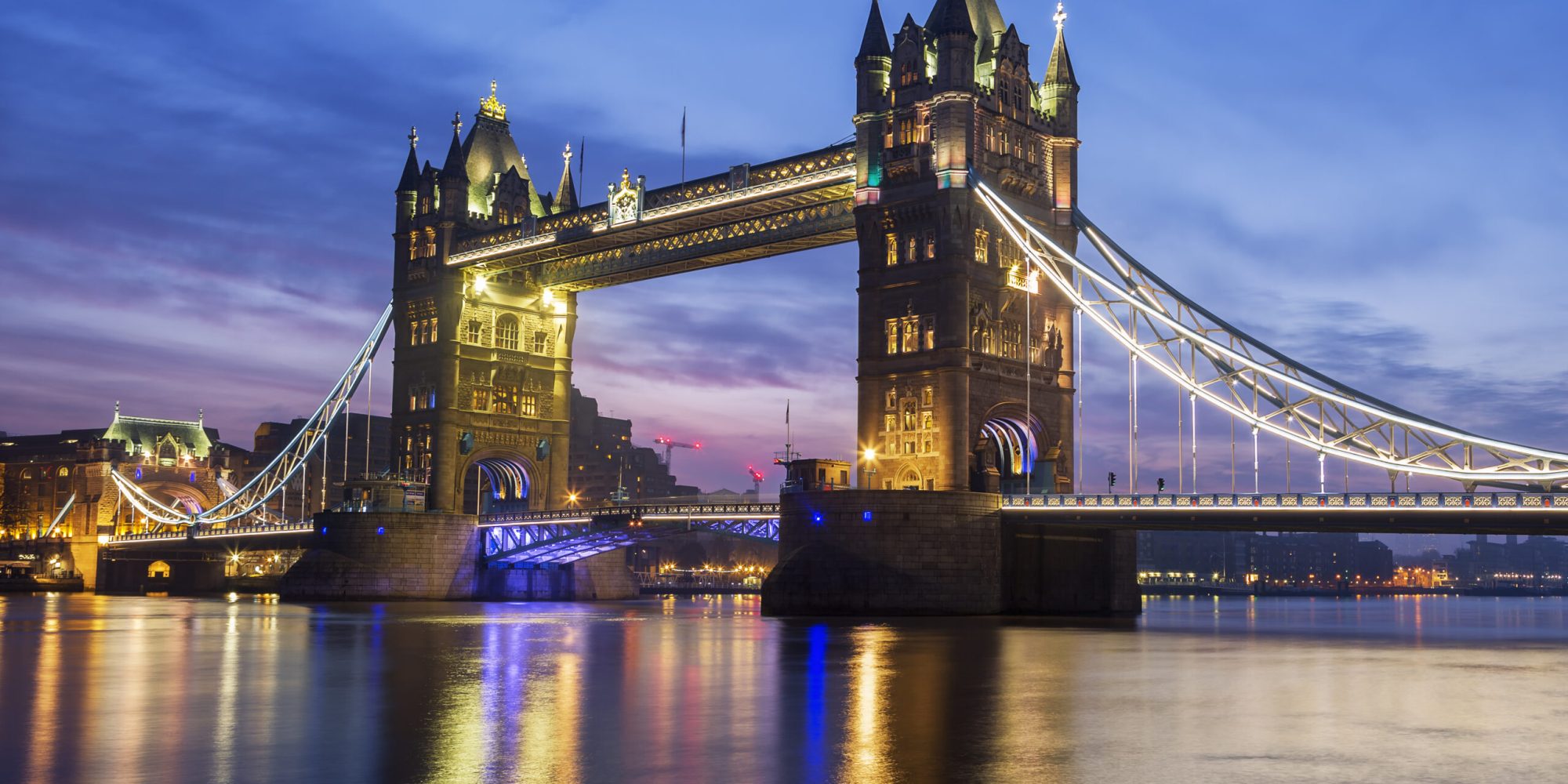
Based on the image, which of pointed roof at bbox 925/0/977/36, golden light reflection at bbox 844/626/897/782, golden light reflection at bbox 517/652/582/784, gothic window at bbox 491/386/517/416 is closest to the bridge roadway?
pointed roof at bbox 925/0/977/36

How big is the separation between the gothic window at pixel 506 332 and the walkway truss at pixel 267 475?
29.9 ft

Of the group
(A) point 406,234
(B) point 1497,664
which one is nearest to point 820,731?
(B) point 1497,664

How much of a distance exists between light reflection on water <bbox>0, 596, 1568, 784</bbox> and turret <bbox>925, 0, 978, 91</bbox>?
31.4 m

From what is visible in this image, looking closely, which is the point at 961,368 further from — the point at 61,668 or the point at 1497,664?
the point at 61,668

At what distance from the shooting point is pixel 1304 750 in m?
23.4

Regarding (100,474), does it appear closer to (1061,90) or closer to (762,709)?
(1061,90)

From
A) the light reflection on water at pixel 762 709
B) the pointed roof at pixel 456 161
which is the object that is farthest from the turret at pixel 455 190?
the light reflection on water at pixel 762 709

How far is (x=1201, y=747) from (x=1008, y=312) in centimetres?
5836

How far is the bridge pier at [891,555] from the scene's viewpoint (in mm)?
71562

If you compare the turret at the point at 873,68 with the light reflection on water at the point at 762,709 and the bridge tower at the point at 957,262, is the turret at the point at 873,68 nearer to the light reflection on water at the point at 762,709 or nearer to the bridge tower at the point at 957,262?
the bridge tower at the point at 957,262

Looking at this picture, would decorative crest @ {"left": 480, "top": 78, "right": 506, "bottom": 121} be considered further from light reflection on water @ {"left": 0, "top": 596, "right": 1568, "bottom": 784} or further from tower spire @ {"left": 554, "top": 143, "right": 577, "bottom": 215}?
light reflection on water @ {"left": 0, "top": 596, "right": 1568, "bottom": 784}

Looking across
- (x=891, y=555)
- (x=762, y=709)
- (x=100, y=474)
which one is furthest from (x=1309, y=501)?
(x=100, y=474)

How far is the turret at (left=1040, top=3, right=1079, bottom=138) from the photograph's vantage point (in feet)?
276

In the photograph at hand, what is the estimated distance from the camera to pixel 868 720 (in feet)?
86.9
